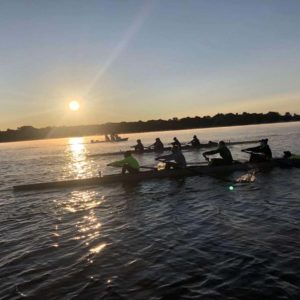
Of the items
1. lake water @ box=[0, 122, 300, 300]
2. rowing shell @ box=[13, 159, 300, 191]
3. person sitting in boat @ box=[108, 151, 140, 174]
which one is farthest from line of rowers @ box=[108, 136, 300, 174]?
lake water @ box=[0, 122, 300, 300]

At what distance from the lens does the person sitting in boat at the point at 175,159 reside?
1078 inches

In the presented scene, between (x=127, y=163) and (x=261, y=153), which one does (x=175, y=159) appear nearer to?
(x=127, y=163)

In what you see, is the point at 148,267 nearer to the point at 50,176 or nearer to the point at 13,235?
the point at 13,235

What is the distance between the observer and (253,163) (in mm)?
28781

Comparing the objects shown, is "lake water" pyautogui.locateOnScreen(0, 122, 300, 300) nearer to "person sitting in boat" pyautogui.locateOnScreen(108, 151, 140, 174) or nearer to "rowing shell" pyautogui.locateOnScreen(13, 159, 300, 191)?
"rowing shell" pyautogui.locateOnScreen(13, 159, 300, 191)

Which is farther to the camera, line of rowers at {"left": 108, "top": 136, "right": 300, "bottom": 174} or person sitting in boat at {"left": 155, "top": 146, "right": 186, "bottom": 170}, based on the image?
person sitting in boat at {"left": 155, "top": 146, "right": 186, "bottom": 170}

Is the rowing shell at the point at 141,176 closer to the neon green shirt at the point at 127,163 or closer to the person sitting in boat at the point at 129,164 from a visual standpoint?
the person sitting in boat at the point at 129,164

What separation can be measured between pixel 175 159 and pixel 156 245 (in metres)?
15.3

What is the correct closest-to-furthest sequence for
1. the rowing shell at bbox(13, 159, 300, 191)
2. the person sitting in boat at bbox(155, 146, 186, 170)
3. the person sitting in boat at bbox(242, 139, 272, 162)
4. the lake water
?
the lake water
the rowing shell at bbox(13, 159, 300, 191)
the person sitting in boat at bbox(155, 146, 186, 170)
the person sitting in boat at bbox(242, 139, 272, 162)

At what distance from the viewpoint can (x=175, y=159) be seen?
90.5ft

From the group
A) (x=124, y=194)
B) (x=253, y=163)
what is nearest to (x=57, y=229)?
(x=124, y=194)

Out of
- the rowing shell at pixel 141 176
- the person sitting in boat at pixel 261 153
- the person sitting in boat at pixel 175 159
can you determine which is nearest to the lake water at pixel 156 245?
the rowing shell at pixel 141 176

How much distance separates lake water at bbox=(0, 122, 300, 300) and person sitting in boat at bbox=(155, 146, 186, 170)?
224 inches

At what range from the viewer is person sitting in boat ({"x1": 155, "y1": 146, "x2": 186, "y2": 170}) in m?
27.4
